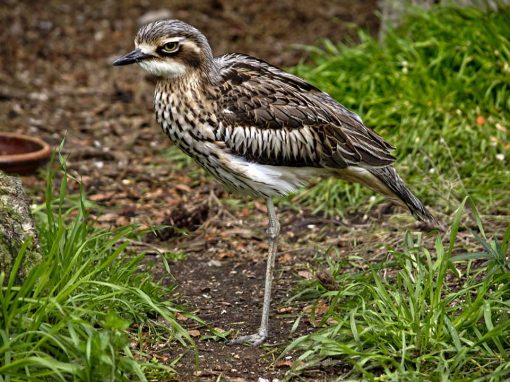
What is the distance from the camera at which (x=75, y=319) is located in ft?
14.4

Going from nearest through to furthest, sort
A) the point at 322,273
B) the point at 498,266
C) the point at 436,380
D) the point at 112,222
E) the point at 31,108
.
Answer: the point at 436,380
the point at 498,266
the point at 322,273
the point at 112,222
the point at 31,108

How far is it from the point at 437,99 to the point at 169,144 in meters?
2.46

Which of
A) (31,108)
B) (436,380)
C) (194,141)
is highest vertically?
(194,141)

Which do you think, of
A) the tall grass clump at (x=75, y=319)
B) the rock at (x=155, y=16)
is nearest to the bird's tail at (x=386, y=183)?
the tall grass clump at (x=75, y=319)

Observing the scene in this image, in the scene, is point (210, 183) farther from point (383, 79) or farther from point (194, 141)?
point (194, 141)

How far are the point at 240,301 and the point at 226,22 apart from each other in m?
6.08

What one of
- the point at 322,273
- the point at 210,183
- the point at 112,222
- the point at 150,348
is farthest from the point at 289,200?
the point at 150,348

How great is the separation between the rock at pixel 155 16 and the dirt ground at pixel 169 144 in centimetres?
4

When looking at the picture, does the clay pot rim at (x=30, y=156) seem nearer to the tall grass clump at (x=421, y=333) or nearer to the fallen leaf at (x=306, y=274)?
the fallen leaf at (x=306, y=274)

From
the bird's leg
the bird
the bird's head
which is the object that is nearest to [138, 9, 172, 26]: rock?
the bird

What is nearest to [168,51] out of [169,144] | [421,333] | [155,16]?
[421,333]

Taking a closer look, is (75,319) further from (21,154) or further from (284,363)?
(21,154)

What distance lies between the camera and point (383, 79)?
8.09 meters

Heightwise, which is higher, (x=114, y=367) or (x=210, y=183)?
(x=114, y=367)
